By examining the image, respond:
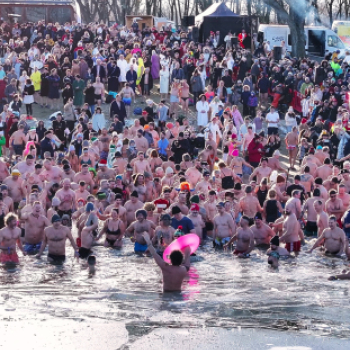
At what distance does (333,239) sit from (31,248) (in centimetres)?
541

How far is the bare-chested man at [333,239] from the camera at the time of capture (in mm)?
15297

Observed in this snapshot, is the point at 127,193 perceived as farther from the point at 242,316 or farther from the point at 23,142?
the point at 242,316

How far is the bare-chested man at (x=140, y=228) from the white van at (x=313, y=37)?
20.1 m

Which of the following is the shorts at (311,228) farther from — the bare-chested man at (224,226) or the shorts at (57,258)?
the shorts at (57,258)

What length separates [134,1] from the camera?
211ft

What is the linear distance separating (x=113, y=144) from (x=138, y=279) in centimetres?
678

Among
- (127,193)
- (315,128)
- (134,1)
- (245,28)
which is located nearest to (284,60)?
(245,28)

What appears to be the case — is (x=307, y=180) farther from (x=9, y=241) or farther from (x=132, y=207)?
(x=9, y=241)

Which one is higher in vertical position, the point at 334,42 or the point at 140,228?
the point at 334,42

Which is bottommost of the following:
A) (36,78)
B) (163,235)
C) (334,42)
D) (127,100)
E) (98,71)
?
(163,235)

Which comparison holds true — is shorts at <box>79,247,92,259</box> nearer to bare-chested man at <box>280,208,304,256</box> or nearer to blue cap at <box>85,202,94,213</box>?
blue cap at <box>85,202,94,213</box>

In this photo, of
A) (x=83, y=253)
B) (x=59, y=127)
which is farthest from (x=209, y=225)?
(x=59, y=127)

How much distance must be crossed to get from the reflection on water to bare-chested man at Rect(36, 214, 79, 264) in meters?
0.18

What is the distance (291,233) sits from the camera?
15.7 m
